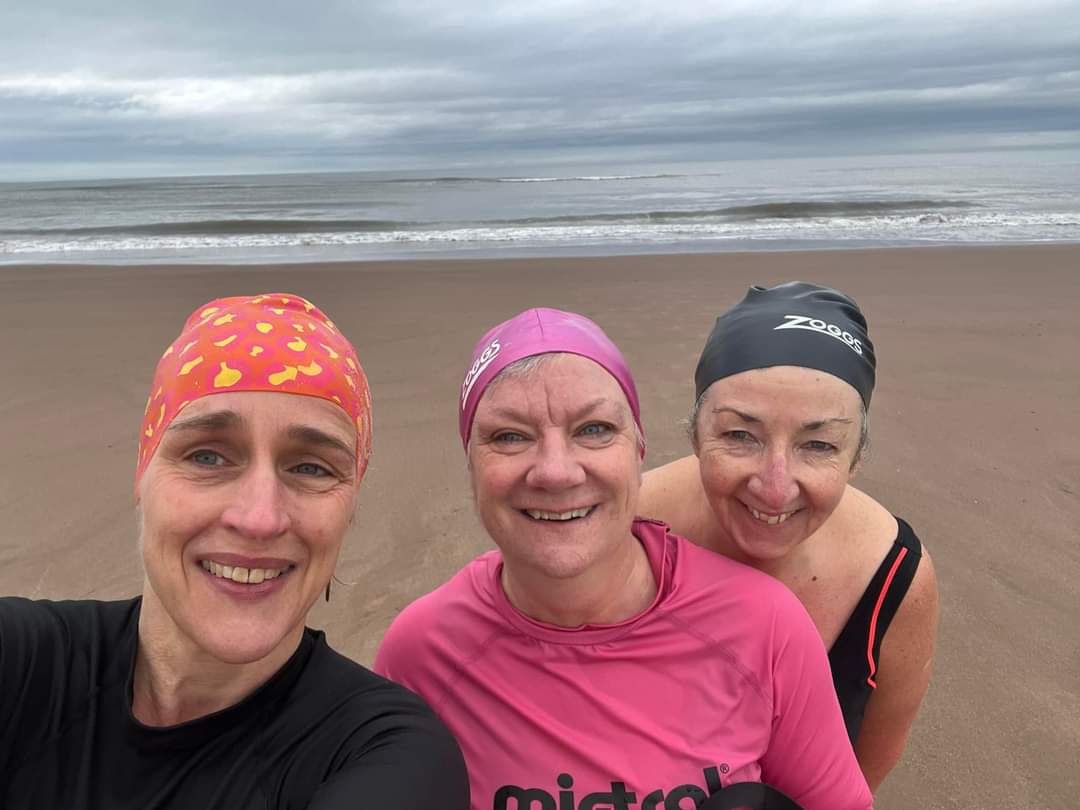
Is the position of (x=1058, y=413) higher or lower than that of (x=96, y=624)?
lower

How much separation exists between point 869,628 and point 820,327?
2.91ft

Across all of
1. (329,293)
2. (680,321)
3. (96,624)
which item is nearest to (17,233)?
(329,293)

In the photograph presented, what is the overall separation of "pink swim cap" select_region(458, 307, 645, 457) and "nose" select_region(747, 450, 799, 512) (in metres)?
0.36

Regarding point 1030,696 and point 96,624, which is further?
point 1030,696

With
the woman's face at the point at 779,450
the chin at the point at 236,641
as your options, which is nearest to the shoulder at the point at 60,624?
the chin at the point at 236,641

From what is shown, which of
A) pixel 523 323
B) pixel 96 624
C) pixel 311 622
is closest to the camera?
pixel 96 624

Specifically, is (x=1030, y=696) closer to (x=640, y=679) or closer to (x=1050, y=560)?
(x=1050, y=560)

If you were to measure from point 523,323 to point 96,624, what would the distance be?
127cm

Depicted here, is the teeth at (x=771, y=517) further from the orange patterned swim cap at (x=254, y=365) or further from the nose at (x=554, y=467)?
the orange patterned swim cap at (x=254, y=365)

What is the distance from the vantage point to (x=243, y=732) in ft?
5.24

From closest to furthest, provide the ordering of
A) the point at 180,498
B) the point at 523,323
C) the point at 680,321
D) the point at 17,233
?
the point at 180,498, the point at 523,323, the point at 680,321, the point at 17,233

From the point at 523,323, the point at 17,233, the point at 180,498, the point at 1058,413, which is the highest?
the point at 17,233

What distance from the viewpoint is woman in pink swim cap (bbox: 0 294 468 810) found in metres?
1.51

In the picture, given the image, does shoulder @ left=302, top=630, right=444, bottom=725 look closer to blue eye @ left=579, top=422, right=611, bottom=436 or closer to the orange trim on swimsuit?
blue eye @ left=579, top=422, right=611, bottom=436
